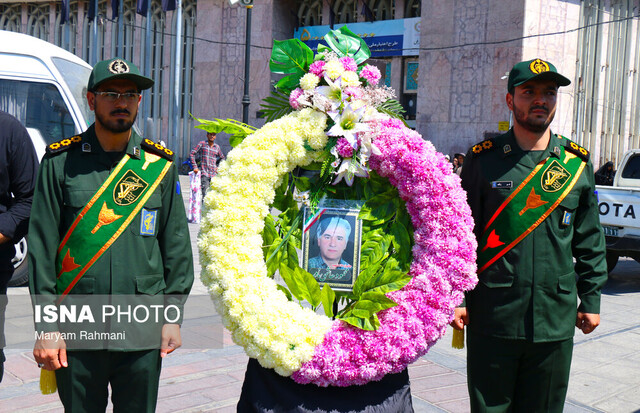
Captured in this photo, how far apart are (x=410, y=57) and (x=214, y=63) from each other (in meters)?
9.54

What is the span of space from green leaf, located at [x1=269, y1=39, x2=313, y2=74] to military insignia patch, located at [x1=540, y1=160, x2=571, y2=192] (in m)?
1.26

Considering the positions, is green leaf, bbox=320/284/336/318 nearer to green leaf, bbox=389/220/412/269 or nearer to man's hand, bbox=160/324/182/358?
green leaf, bbox=389/220/412/269

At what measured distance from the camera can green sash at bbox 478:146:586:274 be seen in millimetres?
3152

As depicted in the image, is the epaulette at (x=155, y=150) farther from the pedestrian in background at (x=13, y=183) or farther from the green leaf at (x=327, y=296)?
the green leaf at (x=327, y=296)

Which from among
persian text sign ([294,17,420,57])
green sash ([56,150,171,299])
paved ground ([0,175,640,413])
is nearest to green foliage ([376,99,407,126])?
green sash ([56,150,171,299])

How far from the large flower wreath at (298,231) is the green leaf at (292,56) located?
0.05 metres

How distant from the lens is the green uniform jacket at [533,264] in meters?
3.14

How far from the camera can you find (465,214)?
2926mm

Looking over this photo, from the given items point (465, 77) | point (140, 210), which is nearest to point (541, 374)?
point (140, 210)

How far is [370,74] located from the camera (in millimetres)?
2951

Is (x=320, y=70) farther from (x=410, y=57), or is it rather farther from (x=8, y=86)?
(x=410, y=57)

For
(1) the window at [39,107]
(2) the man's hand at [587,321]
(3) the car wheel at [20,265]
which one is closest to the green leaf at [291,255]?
(2) the man's hand at [587,321]

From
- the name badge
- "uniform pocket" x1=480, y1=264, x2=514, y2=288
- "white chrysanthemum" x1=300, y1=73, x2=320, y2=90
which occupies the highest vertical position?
"white chrysanthemum" x1=300, y1=73, x2=320, y2=90

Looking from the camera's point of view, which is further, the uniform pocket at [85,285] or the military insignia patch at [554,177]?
the military insignia patch at [554,177]
